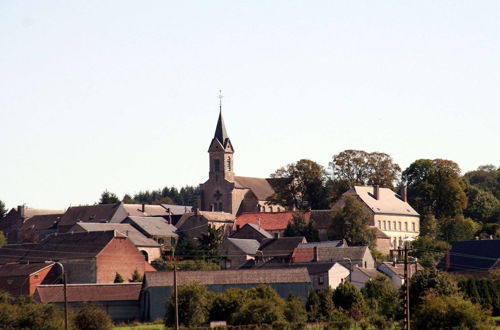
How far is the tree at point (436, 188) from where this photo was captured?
142875 mm

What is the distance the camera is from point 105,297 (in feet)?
315

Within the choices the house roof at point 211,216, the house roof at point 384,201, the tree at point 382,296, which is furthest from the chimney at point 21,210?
the tree at point 382,296

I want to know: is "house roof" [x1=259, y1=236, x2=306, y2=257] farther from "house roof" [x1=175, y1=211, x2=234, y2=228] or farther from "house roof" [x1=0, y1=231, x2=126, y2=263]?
"house roof" [x1=175, y1=211, x2=234, y2=228]

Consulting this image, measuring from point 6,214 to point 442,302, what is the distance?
11566 centimetres

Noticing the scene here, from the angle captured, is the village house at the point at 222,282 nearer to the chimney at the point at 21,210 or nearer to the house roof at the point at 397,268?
the house roof at the point at 397,268

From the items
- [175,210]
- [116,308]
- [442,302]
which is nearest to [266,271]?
[116,308]

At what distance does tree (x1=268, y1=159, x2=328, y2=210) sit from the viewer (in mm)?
148125

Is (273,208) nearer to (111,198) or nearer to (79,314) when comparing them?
(111,198)

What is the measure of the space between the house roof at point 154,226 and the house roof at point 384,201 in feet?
65.5

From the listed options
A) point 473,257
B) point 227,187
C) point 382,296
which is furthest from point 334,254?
point 227,187

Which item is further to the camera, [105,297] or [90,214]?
[90,214]

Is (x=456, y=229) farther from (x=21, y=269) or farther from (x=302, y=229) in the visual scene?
(x=21, y=269)

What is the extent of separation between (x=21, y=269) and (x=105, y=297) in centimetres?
1416

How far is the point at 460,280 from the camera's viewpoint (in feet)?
→ 283
